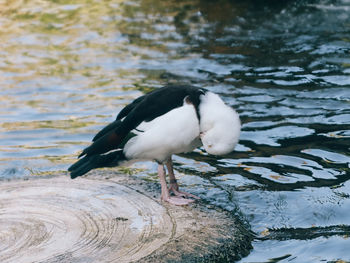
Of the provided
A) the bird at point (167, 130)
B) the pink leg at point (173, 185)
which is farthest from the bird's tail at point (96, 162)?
the pink leg at point (173, 185)

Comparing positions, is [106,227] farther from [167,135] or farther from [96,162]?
[167,135]

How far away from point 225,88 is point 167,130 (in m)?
4.63

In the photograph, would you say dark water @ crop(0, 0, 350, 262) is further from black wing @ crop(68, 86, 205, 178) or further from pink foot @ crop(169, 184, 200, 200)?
black wing @ crop(68, 86, 205, 178)

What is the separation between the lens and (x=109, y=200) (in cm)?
506

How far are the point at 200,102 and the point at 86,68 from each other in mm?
6497

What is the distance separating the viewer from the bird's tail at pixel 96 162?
4904 mm

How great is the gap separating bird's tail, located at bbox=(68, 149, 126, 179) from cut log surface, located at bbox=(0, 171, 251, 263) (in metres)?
0.27

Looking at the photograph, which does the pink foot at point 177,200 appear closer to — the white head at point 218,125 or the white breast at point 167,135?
the white breast at point 167,135

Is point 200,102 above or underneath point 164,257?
above

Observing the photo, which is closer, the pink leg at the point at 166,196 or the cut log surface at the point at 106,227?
the cut log surface at the point at 106,227

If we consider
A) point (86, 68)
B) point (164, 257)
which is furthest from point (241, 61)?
point (164, 257)

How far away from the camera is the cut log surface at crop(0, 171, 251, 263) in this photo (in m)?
4.18

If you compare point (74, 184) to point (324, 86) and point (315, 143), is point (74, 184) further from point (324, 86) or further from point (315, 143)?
point (324, 86)

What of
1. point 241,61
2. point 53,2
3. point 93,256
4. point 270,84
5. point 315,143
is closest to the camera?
point 93,256
